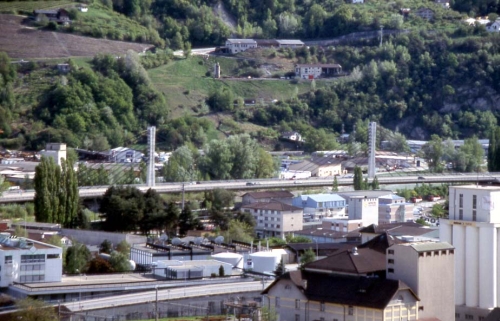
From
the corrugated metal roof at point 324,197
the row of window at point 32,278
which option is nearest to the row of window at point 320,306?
the row of window at point 32,278

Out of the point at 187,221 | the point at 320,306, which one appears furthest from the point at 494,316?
the point at 187,221

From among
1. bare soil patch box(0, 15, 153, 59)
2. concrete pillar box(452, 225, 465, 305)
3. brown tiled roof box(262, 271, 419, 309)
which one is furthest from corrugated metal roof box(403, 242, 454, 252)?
bare soil patch box(0, 15, 153, 59)

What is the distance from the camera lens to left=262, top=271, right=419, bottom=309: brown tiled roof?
580 inches

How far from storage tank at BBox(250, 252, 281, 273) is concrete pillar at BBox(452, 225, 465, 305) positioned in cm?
394

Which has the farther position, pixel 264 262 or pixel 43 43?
pixel 43 43

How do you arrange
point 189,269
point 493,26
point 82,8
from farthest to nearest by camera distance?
1. point 493,26
2. point 82,8
3. point 189,269

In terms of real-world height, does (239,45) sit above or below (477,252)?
above

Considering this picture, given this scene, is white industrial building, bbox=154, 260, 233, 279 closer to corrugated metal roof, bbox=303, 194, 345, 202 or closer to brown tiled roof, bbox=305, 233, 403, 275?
brown tiled roof, bbox=305, 233, 403, 275

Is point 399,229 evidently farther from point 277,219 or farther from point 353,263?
point 353,263

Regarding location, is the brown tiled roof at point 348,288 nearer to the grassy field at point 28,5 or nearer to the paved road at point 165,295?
the paved road at point 165,295

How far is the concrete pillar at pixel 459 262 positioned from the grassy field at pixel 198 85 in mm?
22368

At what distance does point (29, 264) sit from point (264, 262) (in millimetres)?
3894

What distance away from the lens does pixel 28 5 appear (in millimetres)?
42781

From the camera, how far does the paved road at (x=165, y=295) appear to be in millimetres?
16922
